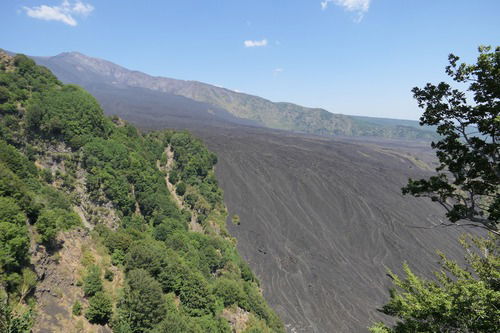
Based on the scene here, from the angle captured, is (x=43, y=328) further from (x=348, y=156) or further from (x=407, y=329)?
(x=348, y=156)

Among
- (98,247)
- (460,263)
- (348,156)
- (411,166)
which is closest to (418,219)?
(460,263)

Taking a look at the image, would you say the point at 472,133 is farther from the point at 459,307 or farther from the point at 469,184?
the point at 459,307

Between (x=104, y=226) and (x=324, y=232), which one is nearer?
(x=104, y=226)

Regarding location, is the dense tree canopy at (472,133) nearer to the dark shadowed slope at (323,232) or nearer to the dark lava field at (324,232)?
the dark lava field at (324,232)

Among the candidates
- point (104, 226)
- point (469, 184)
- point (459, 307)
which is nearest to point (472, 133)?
point (469, 184)

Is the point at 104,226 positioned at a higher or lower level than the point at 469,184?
lower
